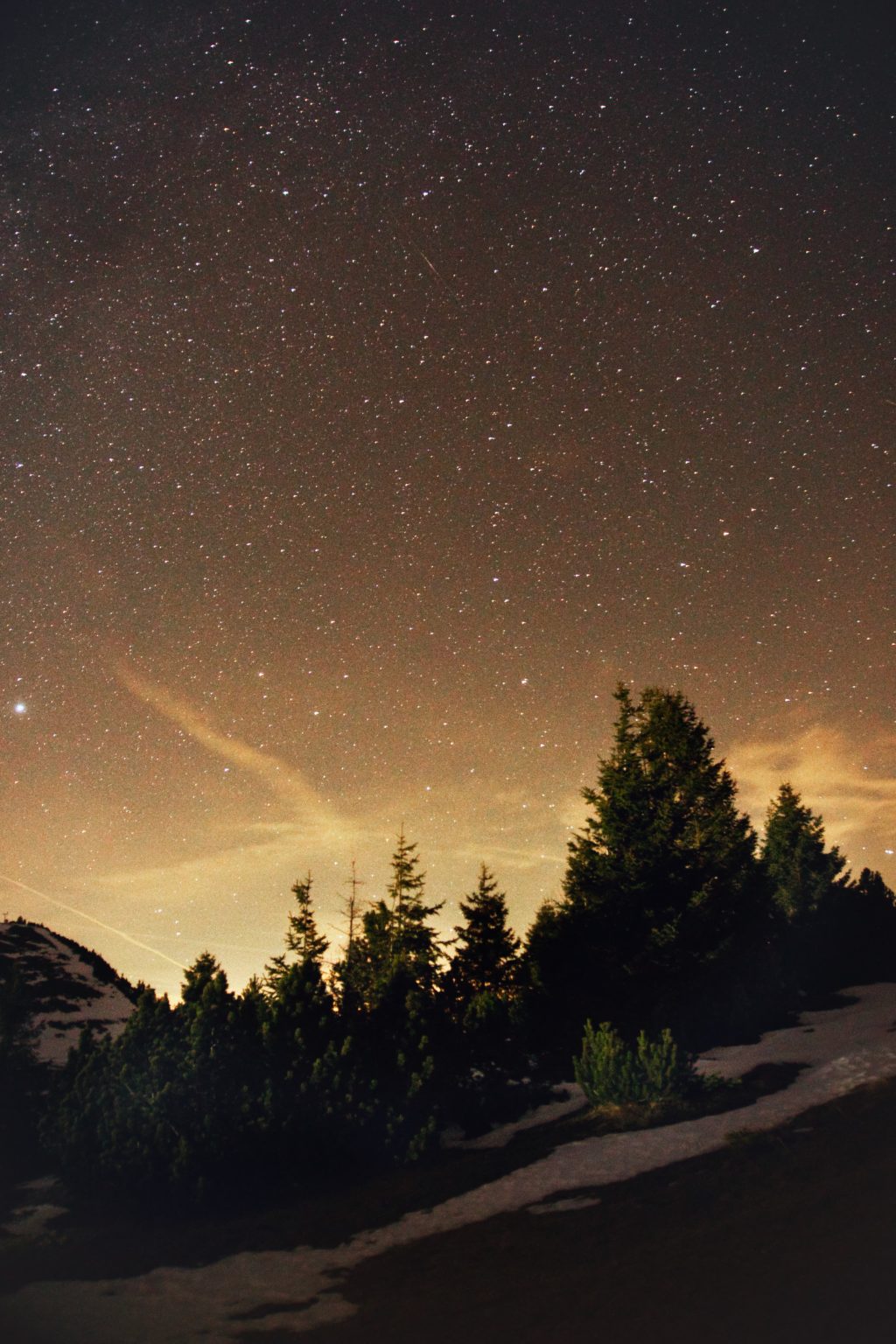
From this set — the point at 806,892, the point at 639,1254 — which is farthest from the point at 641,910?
the point at 806,892

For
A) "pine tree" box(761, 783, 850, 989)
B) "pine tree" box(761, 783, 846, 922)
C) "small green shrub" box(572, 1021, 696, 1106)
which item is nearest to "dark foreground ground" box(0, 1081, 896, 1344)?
"small green shrub" box(572, 1021, 696, 1106)

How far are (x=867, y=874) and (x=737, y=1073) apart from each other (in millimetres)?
30917

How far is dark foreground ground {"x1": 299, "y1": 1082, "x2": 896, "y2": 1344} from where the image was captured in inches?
244

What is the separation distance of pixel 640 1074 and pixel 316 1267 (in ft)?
21.9

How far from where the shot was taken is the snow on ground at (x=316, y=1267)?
7.61 meters

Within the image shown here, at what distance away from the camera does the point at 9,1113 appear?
14758 millimetres

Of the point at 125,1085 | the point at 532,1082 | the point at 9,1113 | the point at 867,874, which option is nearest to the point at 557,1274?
the point at 125,1085

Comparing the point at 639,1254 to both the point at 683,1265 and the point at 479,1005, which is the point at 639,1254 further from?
the point at 479,1005

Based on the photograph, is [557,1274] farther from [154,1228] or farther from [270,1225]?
[154,1228]

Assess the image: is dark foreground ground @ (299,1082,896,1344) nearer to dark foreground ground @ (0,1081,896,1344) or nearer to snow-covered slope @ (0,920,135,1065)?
dark foreground ground @ (0,1081,896,1344)

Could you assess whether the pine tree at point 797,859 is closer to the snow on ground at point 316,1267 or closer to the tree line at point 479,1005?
the tree line at point 479,1005

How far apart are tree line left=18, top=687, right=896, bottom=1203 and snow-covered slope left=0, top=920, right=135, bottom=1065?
4233 mm

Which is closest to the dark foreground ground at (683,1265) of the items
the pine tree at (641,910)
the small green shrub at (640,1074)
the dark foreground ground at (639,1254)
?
the dark foreground ground at (639,1254)

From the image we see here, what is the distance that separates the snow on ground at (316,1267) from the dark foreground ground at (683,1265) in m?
0.43
